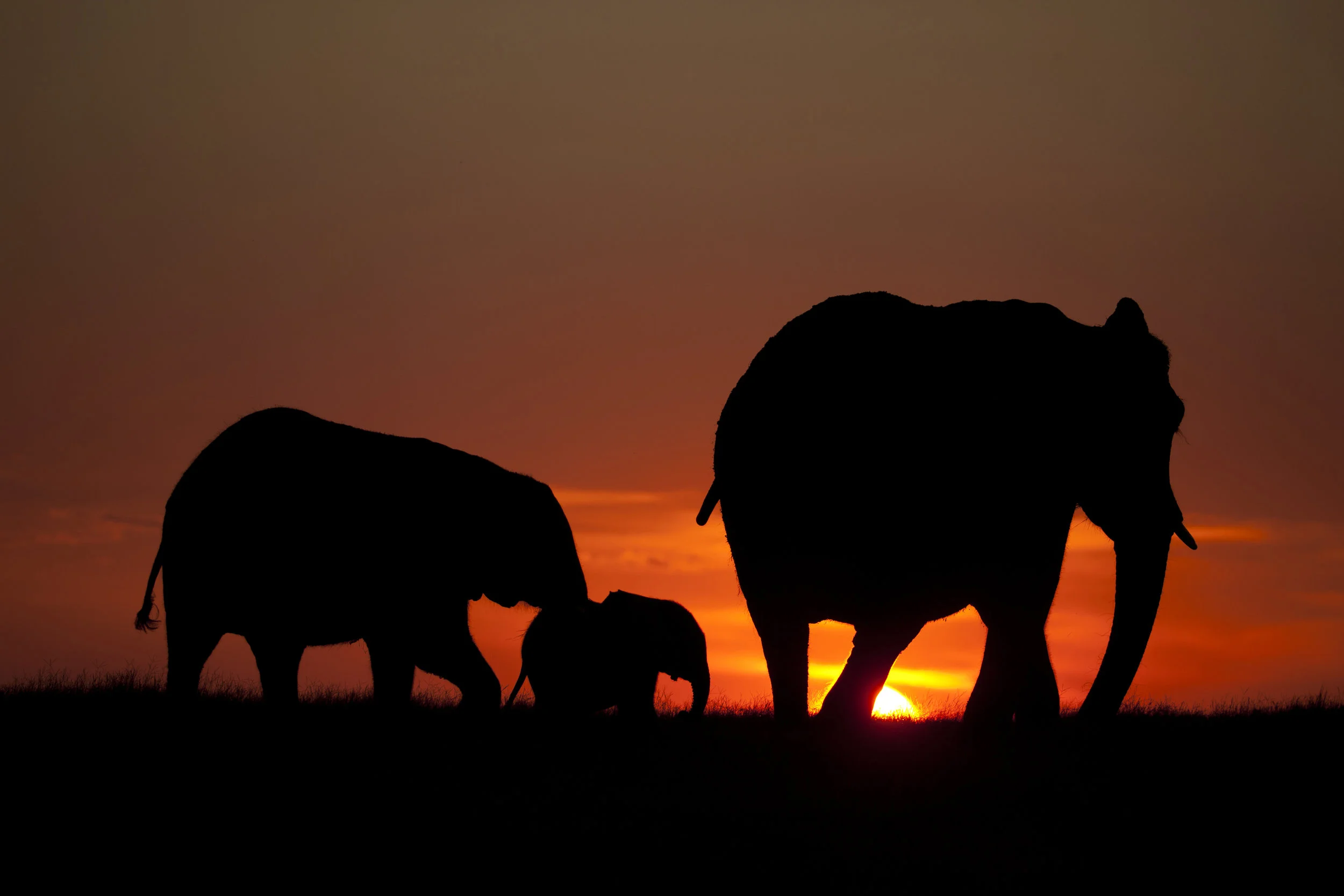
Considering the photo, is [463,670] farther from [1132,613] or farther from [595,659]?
[1132,613]

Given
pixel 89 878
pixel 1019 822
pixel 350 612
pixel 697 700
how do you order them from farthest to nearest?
pixel 697 700
pixel 350 612
pixel 1019 822
pixel 89 878

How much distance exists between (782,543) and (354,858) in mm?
3741

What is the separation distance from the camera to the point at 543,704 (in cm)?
1284

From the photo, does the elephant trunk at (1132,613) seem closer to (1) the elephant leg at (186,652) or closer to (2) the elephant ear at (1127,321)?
(2) the elephant ear at (1127,321)

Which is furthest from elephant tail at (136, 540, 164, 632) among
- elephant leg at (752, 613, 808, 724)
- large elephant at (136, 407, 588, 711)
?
elephant leg at (752, 613, 808, 724)

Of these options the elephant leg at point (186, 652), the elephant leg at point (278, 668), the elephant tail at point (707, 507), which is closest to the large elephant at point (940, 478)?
the elephant tail at point (707, 507)

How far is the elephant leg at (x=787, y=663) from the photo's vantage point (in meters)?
9.16

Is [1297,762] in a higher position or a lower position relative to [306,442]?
lower

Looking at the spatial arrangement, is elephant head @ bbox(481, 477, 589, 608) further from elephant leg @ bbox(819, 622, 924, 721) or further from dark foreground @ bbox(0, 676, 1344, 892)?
elephant leg @ bbox(819, 622, 924, 721)

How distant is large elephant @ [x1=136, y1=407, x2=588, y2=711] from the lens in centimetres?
1157

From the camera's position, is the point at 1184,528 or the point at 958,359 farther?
the point at 1184,528

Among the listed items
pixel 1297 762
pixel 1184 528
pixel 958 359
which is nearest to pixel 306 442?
pixel 958 359

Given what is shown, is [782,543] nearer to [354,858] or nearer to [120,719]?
[354,858]

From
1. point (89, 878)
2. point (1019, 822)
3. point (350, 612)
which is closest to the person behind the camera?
point (89, 878)
